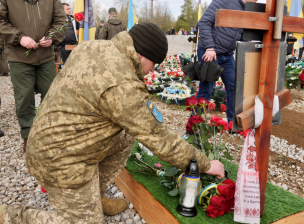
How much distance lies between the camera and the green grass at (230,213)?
1.90m

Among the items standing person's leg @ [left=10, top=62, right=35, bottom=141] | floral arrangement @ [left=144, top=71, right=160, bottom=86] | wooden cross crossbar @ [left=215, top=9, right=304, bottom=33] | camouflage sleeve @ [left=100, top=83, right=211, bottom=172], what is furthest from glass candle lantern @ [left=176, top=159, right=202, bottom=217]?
floral arrangement @ [left=144, top=71, right=160, bottom=86]

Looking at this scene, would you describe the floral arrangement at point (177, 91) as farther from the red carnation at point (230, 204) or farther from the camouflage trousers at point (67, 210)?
the camouflage trousers at point (67, 210)

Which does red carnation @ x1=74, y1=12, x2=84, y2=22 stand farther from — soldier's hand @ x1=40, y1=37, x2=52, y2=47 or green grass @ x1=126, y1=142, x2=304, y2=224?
green grass @ x1=126, y1=142, x2=304, y2=224

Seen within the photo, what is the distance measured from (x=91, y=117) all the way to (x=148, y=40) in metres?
0.57

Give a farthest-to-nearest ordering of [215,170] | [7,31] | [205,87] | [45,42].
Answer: [205,87] → [45,42] → [7,31] → [215,170]

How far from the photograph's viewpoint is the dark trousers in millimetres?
3219

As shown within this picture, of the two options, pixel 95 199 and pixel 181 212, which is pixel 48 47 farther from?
pixel 181 212

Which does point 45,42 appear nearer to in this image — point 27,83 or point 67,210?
point 27,83

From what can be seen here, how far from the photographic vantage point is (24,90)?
3.25 meters

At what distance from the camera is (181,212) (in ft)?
6.24

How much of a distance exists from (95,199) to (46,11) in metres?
2.57

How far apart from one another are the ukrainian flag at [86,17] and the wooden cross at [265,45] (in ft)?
12.4

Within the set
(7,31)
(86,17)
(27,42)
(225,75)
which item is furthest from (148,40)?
(86,17)

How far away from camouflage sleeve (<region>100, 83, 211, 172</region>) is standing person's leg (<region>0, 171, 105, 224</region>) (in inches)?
21.5
